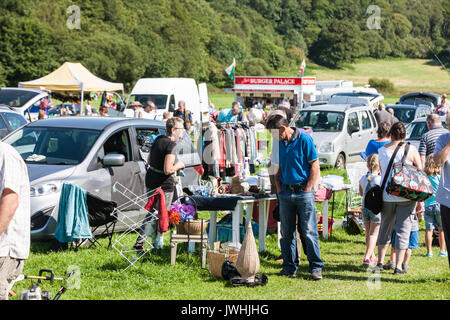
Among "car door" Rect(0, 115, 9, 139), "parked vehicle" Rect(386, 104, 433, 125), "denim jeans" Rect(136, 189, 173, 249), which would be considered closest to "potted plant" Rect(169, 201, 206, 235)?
"denim jeans" Rect(136, 189, 173, 249)

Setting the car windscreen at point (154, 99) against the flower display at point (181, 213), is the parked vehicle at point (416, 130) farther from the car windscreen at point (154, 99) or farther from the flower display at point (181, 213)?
the car windscreen at point (154, 99)

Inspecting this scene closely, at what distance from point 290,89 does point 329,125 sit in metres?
14.8

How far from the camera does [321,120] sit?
57.8 feet

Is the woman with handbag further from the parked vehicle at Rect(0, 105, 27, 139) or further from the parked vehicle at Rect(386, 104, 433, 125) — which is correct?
the parked vehicle at Rect(386, 104, 433, 125)

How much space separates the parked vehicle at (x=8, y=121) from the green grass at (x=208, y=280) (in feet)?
16.3

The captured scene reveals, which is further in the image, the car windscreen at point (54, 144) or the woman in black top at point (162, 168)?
the car windscreen at point (54, 144)

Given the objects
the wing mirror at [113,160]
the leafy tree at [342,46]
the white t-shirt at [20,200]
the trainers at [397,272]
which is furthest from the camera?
the leafy tree at [342,46]

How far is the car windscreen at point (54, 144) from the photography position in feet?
27.7

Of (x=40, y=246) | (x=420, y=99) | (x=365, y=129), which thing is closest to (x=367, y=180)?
(x=40, y=246)

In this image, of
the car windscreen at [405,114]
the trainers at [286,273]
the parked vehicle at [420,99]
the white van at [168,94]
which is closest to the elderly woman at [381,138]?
the trainers at [286,273]

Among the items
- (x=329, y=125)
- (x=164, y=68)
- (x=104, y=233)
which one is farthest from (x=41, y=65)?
(x=104, y=233)

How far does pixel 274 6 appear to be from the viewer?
5551 inches

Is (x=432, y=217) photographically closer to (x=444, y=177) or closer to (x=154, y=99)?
(x=444, y=177)

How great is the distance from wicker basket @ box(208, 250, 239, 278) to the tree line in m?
43.7
